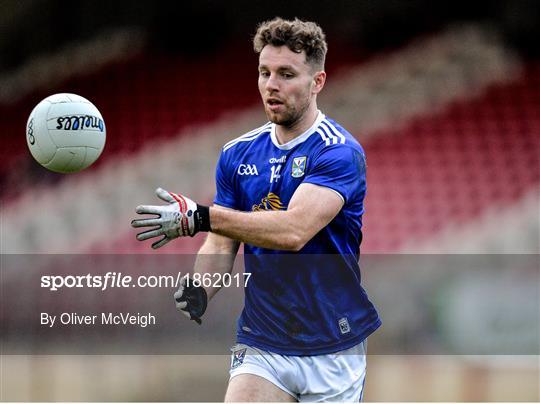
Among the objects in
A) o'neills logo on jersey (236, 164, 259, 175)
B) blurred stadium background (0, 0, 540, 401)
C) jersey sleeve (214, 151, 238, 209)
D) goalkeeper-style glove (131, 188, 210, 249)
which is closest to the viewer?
goalkeeper-style glove (131, 188, 210, 249)

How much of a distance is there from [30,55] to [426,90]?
5575 millimetres

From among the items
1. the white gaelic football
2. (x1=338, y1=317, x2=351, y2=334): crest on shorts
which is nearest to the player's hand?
(x1=338, y1=317, x2=351, y2=334): crest on shorts

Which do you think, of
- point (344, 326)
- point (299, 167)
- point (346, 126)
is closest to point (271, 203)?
point (299, 167)

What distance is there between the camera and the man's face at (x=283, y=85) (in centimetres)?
444

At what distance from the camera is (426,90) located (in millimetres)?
12484

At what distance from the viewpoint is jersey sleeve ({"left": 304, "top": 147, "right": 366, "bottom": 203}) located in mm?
4273

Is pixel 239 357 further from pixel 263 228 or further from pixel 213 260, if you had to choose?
pixel 263 228

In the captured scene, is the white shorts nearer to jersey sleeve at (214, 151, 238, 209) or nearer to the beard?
jersey sleeve at (214, 151, 238, 209)

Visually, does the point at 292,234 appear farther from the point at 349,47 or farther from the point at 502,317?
the point at 349,47

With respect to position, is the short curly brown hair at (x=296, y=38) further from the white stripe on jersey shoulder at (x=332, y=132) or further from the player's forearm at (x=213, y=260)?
the player's forearm at (x=213, y=260)

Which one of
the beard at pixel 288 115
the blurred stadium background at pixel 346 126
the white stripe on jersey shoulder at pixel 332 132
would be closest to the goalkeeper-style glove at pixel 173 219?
the beard at pixel 288 115

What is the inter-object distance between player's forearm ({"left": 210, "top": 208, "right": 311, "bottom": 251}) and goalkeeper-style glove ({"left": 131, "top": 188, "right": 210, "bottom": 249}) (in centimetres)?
7

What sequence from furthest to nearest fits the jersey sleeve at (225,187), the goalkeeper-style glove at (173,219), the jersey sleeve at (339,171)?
the jersey sleeve at (225,187)
the jersey sleeve at (339,171)
the goalkeeper-style glove at (173,219)

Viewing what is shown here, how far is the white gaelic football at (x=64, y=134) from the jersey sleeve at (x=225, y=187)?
0.83m
